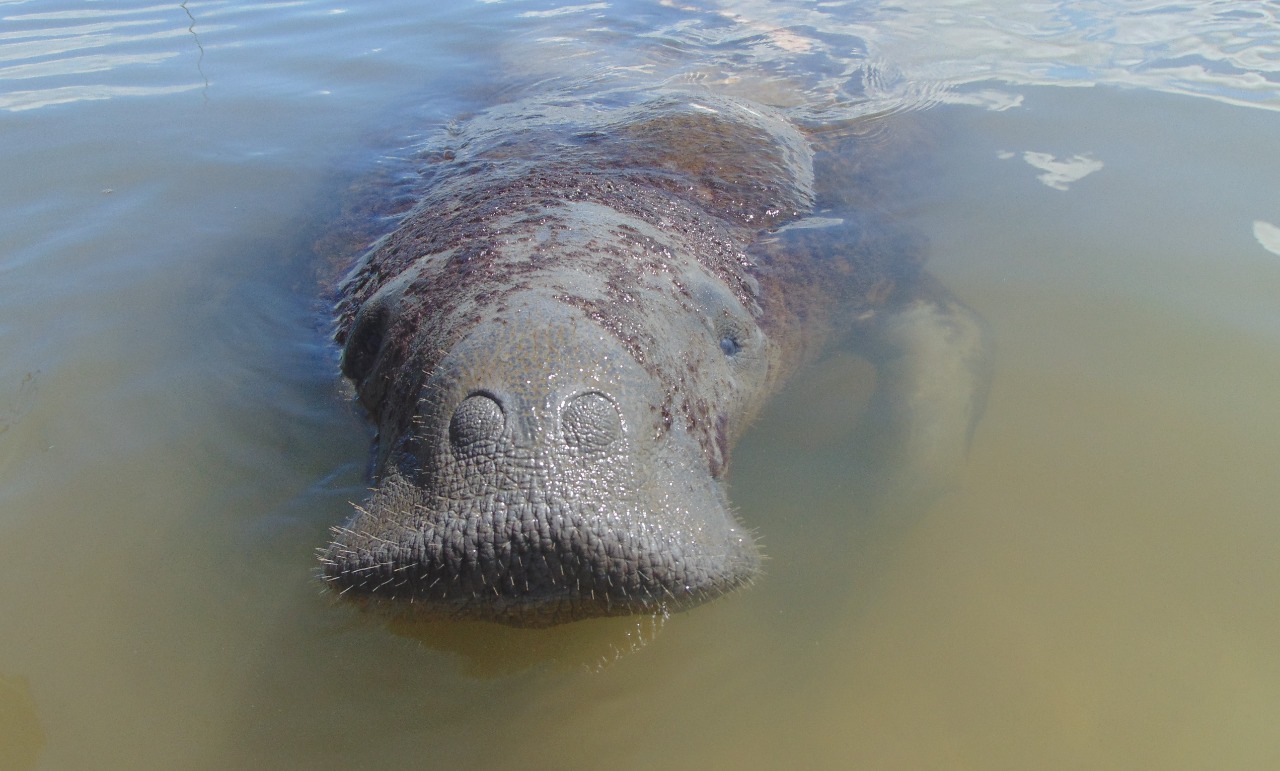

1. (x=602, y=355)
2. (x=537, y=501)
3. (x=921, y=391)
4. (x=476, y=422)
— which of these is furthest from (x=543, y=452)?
(x=921, y=391)

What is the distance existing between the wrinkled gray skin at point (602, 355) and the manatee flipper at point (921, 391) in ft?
0.05

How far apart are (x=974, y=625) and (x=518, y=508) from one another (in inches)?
69.8

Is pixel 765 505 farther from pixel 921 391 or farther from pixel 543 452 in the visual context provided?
pixel 543 452

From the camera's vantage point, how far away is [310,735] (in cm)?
275

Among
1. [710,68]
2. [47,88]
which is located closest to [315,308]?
[710,68]

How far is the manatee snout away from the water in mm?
430

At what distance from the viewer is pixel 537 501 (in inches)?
95.8

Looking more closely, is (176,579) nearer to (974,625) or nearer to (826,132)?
(974,625)

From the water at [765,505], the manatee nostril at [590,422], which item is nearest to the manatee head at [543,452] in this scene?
the manatee nostril at [590,422]

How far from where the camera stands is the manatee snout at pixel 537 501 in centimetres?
246

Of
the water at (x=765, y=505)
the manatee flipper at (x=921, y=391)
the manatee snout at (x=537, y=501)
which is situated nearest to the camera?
the manatee snout at (x=537, y=501)

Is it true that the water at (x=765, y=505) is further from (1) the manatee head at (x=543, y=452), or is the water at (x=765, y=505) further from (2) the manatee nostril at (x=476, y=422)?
(2) the manatee nostril at (x=476, y=422)

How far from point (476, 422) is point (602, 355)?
1.58 ft

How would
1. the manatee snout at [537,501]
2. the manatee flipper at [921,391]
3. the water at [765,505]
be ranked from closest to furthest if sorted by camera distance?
the manatee snout at [537,501], the water at [765,505], the manatee flipper at [921,391]
